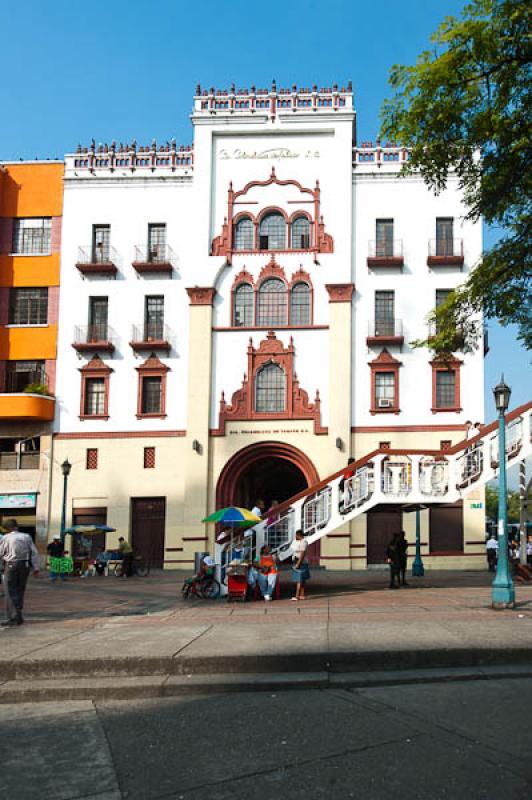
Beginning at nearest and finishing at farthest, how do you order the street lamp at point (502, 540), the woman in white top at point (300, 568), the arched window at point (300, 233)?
the street lamp at point (502, 540), the woman in white top at point (300, 568), the arched window at point (300, 233)

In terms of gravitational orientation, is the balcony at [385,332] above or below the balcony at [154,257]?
below

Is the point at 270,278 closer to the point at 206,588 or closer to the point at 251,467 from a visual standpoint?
the point at 251,467

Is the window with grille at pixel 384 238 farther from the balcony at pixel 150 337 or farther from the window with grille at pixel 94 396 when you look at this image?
the window with grille at pixel 94 396

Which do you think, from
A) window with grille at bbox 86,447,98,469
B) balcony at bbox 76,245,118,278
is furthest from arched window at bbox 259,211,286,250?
window with grille at bbox 86,447,98,469

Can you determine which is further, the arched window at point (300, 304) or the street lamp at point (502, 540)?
the arched window at point (300, 304)

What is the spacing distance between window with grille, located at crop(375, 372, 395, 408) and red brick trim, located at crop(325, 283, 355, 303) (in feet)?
11.6

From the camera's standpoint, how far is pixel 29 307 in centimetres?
3609

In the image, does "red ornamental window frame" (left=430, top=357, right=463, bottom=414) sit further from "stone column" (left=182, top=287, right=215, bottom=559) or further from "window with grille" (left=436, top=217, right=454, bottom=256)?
"stone column" (left=182, top=287, right=215, bottom=559)

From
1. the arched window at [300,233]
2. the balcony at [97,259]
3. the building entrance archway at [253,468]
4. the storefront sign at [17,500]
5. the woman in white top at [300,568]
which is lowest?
the woman in white top at [300,568]

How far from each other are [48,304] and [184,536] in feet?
40.0

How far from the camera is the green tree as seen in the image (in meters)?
14.2

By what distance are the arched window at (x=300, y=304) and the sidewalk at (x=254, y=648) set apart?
67.6ft

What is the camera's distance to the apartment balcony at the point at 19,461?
3491 centimetres

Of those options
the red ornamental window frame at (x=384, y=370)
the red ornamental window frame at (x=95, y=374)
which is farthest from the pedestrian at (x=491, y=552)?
the red ornamental window frame at (x=95, y=374)
